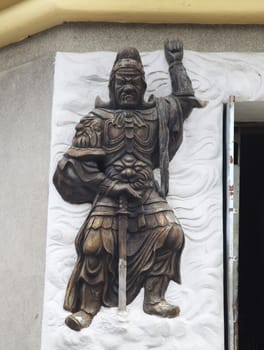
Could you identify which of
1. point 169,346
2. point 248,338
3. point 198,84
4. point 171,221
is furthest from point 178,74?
point 248,338

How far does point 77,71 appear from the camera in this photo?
4.87m

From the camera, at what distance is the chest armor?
467 cm

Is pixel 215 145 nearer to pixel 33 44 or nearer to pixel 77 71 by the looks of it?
pixel 77 71

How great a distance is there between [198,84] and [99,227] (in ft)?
3.49

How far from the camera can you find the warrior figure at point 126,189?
4.57 m

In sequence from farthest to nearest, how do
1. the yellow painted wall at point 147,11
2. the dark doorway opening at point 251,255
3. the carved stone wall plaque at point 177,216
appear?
the dark doorway opening at point 251,255 < the yellow painted wall at point 147,11 < the carved stone wall plaque at point 177,216

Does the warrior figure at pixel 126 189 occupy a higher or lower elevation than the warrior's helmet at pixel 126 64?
lower

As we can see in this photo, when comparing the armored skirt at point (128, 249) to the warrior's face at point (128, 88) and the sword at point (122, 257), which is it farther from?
the warrior's face at point (128, 88)

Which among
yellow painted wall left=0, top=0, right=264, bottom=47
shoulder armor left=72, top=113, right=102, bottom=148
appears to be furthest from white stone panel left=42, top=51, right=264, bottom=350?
→ yellow painted wall left=0, top=0, right=264, bottom=47

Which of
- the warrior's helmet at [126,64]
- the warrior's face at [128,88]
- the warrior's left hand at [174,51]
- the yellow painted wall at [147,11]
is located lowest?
Answer: the warrior's face at [128,88]

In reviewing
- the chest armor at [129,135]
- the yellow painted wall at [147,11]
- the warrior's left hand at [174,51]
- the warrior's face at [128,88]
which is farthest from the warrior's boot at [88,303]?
the yellow painted wall at [147,11]

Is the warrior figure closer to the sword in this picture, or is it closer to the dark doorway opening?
the sword

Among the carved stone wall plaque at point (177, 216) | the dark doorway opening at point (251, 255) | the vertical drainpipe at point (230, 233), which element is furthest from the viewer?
the dark doorway opening at point (251, 255)

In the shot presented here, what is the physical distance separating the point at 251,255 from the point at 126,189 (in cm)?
225
